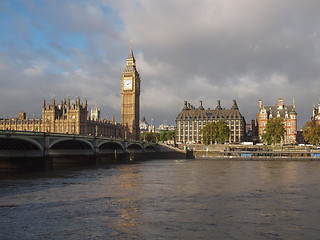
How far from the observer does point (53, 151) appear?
7762cm

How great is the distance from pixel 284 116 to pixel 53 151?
124 metres

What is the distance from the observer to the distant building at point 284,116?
16212cm

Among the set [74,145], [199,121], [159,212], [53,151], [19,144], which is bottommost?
[159,212]

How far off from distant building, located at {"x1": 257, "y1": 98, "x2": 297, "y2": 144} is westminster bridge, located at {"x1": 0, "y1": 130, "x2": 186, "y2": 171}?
7683 cm

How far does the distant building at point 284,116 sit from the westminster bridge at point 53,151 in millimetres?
76833

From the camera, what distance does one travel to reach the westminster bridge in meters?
59.7

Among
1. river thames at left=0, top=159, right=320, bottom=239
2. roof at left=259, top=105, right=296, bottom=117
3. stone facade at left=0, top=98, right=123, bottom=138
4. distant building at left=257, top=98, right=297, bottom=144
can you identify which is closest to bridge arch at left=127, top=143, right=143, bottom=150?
stone facade at left=0, top=98, right=123, bottom=138

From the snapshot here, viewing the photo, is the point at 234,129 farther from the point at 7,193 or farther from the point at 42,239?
the point at 42,239

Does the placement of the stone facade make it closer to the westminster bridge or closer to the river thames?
the westminster bridge

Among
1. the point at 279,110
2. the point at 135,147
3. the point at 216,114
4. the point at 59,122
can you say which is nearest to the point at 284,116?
the point at 279,110

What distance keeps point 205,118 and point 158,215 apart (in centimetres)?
17176

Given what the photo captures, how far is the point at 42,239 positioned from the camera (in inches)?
760

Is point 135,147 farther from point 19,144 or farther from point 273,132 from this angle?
point 19,144

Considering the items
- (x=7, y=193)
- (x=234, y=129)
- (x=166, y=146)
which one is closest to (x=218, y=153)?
(x=166, y=146)
